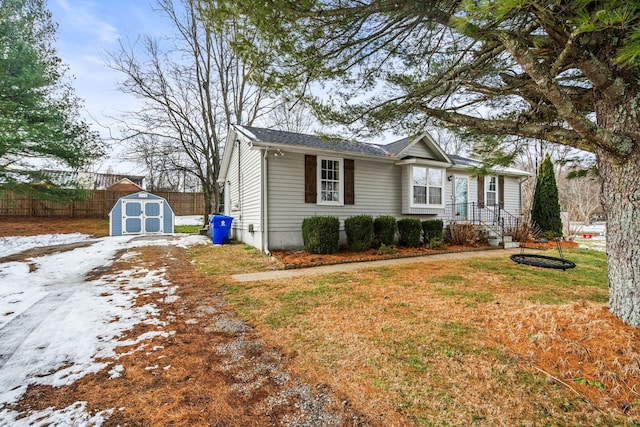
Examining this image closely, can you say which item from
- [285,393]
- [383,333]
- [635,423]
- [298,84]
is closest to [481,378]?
[635,423]

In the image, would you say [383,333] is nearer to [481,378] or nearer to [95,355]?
[481,378]

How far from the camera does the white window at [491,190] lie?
13.9 meters

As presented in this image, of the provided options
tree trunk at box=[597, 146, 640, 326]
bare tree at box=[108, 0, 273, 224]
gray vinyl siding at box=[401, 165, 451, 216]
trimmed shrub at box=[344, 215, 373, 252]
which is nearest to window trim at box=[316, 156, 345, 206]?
trimmed shrub at box=[344, 215, 373, 252]

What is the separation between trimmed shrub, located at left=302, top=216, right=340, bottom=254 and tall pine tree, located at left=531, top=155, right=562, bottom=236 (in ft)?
35.2

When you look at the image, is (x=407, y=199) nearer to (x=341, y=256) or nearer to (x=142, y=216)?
(x=341, y=256)

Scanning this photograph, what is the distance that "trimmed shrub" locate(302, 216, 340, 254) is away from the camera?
26.5 ft

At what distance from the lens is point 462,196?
13.4 metres

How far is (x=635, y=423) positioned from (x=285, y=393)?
7.49 feet

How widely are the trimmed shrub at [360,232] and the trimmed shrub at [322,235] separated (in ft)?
1.85

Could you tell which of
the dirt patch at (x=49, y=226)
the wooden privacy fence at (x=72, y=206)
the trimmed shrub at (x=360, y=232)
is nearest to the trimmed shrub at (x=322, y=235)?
the trimmed shrub at (x=360, y=232)

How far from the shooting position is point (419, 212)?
10875 mm

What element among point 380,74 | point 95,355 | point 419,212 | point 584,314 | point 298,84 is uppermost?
point 380,74

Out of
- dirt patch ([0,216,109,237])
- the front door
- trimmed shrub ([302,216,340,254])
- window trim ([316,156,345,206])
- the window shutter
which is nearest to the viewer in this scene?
trimmed shrub ([302,216,340,254])

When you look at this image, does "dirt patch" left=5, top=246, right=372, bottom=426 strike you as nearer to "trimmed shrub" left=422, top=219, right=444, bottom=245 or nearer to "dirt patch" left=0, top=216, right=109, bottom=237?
"trimmed shrub" left=422, top=219, right=444, bottom=245
